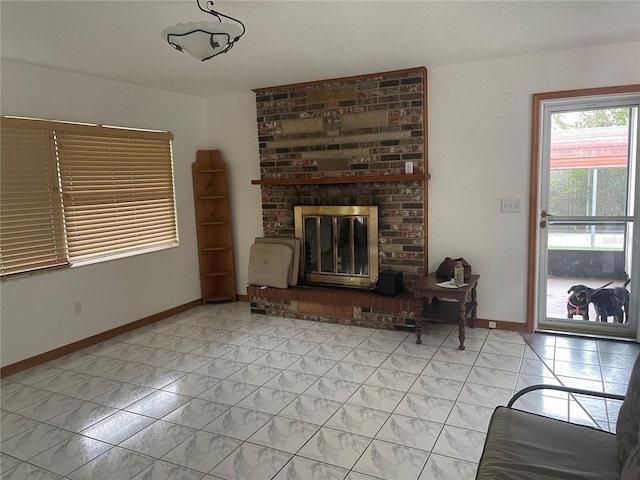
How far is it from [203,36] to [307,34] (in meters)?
1.02

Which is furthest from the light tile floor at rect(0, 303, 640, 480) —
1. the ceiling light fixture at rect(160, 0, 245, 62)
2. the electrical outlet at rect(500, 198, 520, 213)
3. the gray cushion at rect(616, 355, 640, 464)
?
the ceiling light fixture at rect(160, 0, 245, 62)

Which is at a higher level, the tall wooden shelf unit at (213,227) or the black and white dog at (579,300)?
the tall wooden shelf unit at (213,227)

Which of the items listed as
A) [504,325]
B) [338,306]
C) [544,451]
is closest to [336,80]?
[338,306]

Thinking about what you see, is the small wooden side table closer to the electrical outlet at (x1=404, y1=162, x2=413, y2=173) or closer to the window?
the electrical outlet at (x1=404, y1=162, x2=413, y2=173)

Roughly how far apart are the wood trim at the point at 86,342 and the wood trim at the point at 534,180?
3500mm

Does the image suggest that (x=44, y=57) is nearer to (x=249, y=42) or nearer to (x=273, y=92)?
(x=249, y=42)

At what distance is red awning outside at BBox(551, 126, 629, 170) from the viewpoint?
3.64m

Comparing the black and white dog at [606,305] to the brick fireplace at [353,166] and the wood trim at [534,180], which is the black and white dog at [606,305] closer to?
the wood trim at [534,180]

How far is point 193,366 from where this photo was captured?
350 centimetres

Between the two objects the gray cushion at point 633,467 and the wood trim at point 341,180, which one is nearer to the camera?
the gray cushion at point 633,467

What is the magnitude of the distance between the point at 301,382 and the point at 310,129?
8.27 feet

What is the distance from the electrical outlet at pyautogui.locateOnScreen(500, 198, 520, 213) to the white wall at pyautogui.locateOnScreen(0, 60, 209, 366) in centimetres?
323

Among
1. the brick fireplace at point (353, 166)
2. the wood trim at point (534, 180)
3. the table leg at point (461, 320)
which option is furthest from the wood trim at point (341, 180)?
the table leg at point (461, 320)

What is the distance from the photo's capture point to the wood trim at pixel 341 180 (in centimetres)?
404
